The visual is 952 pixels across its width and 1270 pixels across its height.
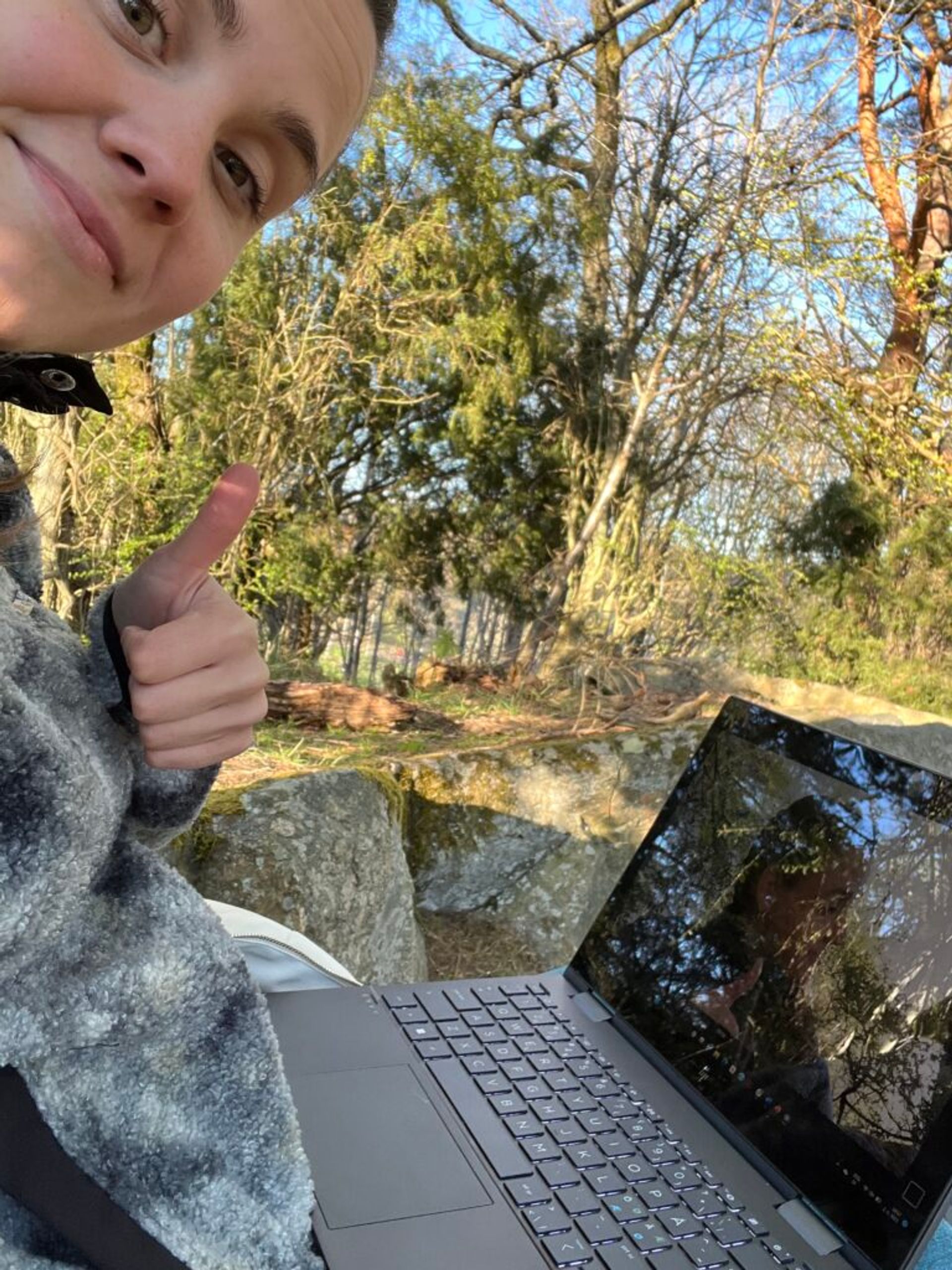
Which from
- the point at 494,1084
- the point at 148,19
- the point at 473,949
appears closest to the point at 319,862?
the point at 473,949

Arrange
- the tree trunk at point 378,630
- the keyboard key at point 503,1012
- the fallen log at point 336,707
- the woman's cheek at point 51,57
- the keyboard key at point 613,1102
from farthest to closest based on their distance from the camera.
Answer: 1. the tree trunk at point 378,630
2. the fallen log at point 336,707
3. the keyboard key at point 503,1012
4. the keyboard key at point 613,1102
5. the woman's cheek at point 51,57

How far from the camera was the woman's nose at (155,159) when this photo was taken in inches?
21.0

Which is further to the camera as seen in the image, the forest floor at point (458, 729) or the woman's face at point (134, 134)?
the forest floor at point (458, 729)

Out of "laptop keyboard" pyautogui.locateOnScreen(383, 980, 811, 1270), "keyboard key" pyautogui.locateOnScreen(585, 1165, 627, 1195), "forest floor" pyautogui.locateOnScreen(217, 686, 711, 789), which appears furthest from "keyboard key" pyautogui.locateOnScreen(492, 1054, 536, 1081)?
"forest floor" pyautogui.locateOnScreen(217, 686, 711, 789)

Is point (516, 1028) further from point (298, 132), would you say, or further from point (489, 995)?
point (298, 132)

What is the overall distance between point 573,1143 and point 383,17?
896 mm

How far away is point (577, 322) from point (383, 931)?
2.29m

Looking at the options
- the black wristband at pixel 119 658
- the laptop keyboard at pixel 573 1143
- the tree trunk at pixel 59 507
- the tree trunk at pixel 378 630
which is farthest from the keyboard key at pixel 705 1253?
the tree trunk at pixel 378 630

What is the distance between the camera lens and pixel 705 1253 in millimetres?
672

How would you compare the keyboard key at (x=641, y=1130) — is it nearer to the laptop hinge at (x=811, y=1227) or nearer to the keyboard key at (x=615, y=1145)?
the keyboard key at (x=615, y=1145)

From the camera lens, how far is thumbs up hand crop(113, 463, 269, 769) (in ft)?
2.12

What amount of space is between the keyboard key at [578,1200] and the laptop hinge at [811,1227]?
15 centimetres

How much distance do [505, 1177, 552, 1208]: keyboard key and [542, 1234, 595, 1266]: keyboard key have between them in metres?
0.03

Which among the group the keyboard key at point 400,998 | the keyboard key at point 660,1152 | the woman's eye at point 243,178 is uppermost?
the woman's eye at point 243,178
